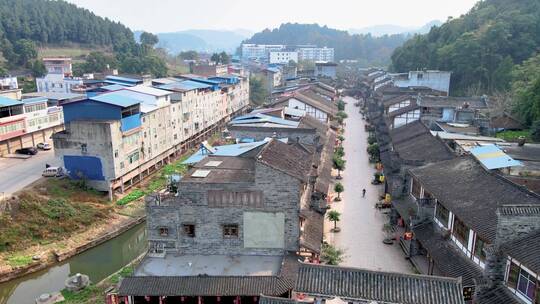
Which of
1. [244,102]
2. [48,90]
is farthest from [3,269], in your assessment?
[244,102]

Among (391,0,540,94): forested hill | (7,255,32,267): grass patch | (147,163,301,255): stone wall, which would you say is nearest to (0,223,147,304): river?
(7,255,32,267): grass patch

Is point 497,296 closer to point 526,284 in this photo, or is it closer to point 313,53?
point 526,284

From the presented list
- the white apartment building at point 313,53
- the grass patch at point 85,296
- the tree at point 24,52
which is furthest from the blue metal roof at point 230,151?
the white apartment building at point 313,53

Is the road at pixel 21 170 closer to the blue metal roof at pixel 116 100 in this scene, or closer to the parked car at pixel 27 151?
the parked car at pixel 27 151

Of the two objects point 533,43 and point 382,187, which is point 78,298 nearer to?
point 382,187

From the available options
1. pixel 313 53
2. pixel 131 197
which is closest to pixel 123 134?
pixel 131 197

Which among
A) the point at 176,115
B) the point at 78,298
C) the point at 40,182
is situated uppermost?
the point at 176,115
